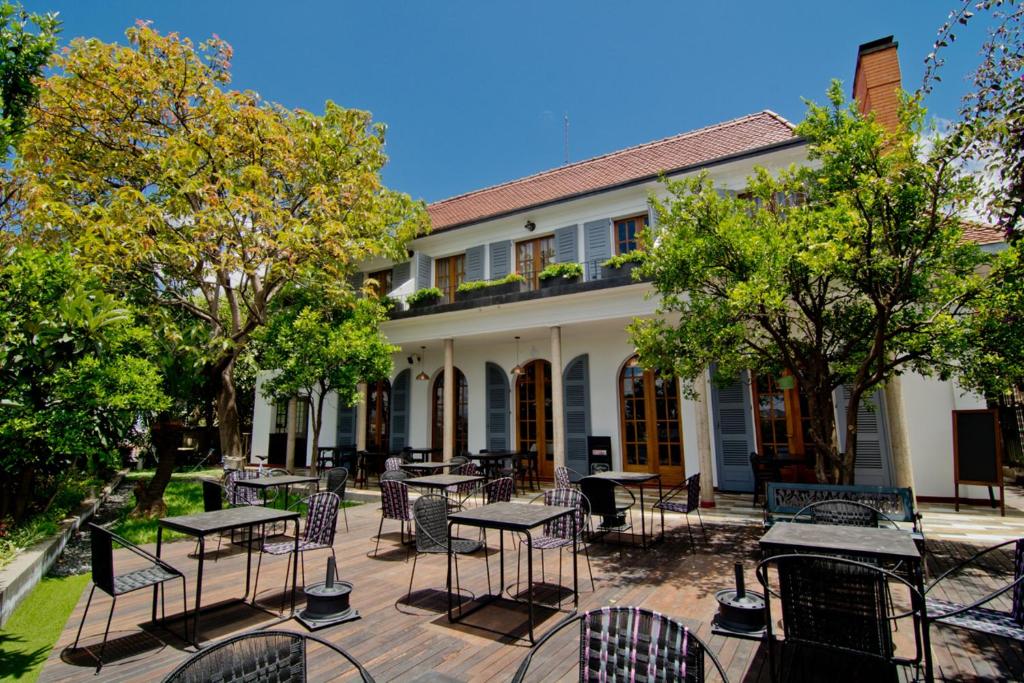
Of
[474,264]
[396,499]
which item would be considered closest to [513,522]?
[396,499]

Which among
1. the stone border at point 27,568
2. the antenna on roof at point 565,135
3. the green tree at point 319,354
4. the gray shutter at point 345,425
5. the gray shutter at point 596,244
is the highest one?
the antenna on roof at point 565,135

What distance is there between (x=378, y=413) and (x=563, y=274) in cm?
714

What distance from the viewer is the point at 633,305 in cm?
941

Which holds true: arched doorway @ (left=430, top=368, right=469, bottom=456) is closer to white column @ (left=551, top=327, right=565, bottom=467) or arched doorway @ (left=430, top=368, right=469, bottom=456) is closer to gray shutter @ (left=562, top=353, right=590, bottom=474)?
gray shutter @ (left=562, top=353, right=590, bottom=474)

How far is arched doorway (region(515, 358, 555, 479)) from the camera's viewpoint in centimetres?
1162

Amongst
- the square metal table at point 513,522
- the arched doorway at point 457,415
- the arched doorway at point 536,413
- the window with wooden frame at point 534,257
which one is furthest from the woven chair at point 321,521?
the arched doorway at point 457,415

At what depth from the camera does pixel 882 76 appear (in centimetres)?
973

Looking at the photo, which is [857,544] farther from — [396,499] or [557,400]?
Answer: [557,400]

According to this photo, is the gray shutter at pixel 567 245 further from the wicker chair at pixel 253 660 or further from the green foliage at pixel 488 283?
the wicker chair at pixel 253 660

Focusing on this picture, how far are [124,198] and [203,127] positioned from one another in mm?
1875

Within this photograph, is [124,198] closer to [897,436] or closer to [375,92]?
[375,92]

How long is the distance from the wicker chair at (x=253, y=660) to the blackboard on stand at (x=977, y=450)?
9332 mm

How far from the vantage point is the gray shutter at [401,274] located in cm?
1341

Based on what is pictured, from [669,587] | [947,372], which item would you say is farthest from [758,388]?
[669,587]
